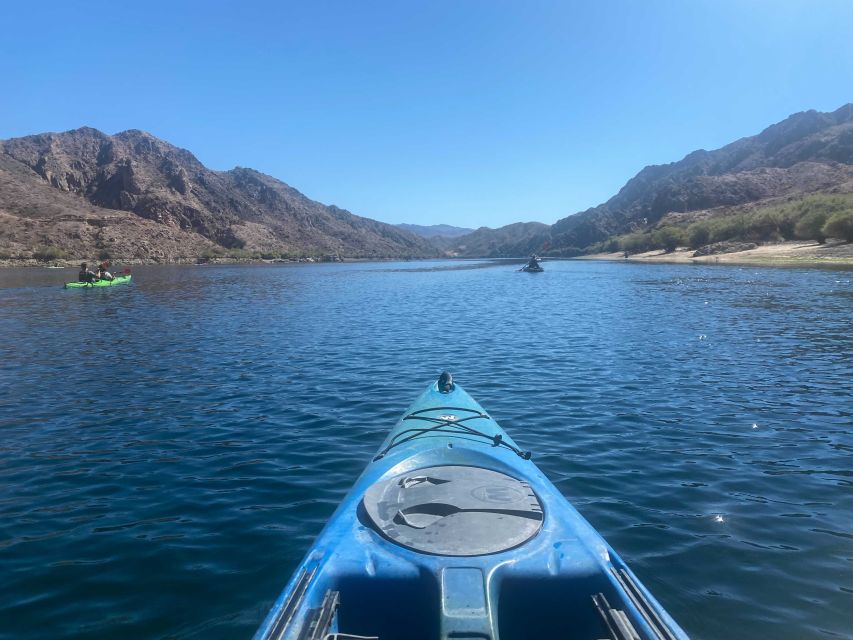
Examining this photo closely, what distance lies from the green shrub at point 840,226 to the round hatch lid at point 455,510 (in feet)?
239

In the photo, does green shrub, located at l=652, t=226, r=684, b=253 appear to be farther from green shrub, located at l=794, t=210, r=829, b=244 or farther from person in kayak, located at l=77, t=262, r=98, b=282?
person in kayak, located at l=77, t=262, r=98, b=282

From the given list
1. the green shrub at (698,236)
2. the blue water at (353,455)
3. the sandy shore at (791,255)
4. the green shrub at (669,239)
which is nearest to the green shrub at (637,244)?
the green shrub at (669,239)

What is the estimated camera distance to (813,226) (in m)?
67.9

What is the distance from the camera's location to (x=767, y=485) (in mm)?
7605

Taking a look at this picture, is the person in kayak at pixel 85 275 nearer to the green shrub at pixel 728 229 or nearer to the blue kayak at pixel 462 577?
the blue kayak at pixel 462 577

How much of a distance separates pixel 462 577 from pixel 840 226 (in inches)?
2972

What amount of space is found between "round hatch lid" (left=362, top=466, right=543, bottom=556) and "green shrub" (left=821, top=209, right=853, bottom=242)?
239 ft

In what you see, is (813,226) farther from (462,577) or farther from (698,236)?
(462,577)

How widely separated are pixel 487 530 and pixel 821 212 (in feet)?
276

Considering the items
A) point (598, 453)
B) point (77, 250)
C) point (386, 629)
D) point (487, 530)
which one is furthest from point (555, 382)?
point (77, 250)

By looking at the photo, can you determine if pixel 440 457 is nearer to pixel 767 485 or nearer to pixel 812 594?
pixel 812 594

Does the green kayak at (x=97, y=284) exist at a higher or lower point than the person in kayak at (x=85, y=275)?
lower

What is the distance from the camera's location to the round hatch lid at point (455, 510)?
4.30 m

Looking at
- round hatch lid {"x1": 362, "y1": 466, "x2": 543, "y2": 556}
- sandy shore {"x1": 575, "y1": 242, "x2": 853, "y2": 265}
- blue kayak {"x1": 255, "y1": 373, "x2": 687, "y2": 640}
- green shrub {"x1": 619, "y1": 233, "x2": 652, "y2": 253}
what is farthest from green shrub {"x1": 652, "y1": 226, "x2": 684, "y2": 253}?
blue kayak {"x1": 255, "y1": 373, "x2": 687, "y2": 640}
